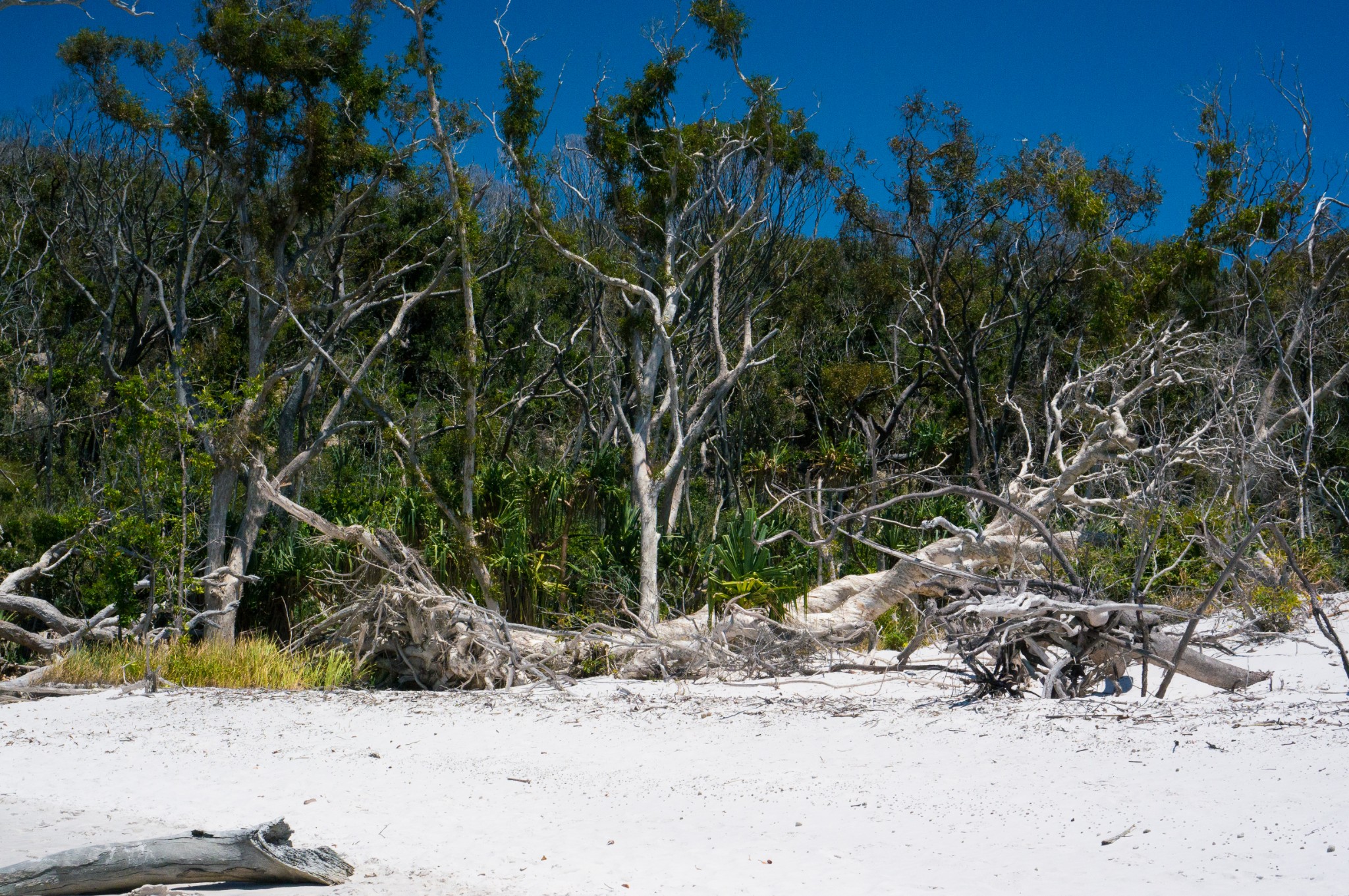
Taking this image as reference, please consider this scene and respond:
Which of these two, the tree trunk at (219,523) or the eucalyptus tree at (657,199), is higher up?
the eucalyptus tree at (657,199)

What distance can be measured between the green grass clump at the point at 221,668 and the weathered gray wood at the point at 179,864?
5.06 metres

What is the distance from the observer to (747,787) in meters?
5.79

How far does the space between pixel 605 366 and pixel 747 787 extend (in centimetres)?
1679

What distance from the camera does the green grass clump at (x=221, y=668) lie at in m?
10.1

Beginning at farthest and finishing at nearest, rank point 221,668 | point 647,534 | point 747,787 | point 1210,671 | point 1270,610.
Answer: point 647,534 → point 221,668 → point 1270,610 → point 1210,671 → point 747,787

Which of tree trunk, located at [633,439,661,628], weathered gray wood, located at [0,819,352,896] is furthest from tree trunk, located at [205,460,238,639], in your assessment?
weathered gray wood, located at [0,819,352,896]

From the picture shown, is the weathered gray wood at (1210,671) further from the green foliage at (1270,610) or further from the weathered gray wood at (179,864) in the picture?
the weathered gray wood at (179,864)

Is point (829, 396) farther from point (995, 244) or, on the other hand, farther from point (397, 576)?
point (397, 576)

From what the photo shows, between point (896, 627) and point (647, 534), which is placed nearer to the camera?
point (896, 627)

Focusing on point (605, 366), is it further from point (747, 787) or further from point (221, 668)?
point (747, 787)

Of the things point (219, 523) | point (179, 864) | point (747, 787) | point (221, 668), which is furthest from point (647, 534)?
point (179, 864)

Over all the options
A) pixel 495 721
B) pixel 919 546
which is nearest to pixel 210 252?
pixel 919 546

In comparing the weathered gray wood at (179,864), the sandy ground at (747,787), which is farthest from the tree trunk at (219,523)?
the weathered gray wood at (179,864)

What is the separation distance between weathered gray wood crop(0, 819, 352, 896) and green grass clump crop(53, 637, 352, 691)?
5.06m
